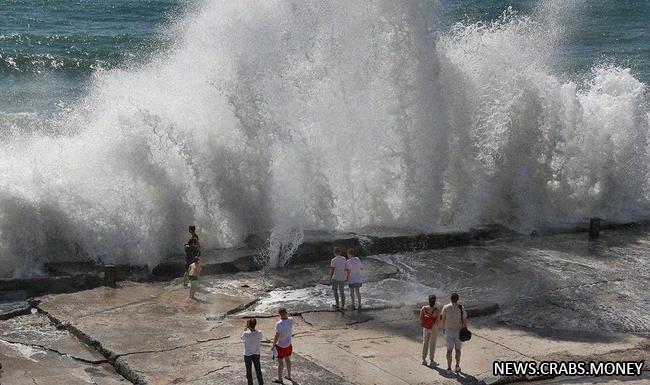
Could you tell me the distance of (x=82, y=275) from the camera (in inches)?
634

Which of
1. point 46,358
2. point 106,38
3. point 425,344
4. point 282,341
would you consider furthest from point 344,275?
point 106,38

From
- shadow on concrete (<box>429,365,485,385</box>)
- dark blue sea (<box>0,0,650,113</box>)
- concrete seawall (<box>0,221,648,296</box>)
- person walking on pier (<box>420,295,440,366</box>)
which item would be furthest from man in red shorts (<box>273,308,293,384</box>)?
dark blue sea (<box>0,0,650,113</box>)

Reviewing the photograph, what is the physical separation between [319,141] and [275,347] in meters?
9.98

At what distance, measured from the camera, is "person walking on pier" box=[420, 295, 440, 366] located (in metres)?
13.0

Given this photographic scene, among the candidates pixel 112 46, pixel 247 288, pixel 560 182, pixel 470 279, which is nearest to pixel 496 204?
pixel 560 182

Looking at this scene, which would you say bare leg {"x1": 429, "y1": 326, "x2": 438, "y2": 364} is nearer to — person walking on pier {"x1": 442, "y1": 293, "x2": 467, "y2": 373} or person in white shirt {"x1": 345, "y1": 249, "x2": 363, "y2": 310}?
person walking on pier {"x1": 442, "y1": 293, "x2": 467, "y2": 373}

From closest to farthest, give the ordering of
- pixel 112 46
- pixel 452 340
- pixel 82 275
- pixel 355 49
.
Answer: pixel 452 340 < pixel 82 275 < pixel 355 49 < pixel 112 46

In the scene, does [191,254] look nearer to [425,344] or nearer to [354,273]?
[354,273]

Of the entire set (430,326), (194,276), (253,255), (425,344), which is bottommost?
(425,344)

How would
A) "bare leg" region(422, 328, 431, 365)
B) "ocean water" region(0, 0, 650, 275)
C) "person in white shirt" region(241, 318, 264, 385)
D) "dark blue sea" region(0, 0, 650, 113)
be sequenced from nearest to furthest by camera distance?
"person in white shirt" region(241, 318, 264, 385) < "bare leg" region(422, 328, 431, 365) < "ocean water" region(0, 0, 650, 275) < "dark blue sea" region(0, 0, 650, 113)

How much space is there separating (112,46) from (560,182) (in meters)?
22.7

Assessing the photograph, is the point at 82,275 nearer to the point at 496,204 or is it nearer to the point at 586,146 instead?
the point at 496,204

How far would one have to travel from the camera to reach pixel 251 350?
467 inches

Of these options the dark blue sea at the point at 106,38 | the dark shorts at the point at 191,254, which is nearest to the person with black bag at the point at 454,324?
the dark shorts at the point at 191,254
